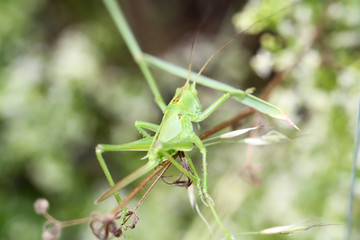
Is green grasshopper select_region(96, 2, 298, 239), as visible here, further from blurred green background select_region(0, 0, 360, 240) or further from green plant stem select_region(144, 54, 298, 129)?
blurred green background select_region(0, 0, 360, 240)

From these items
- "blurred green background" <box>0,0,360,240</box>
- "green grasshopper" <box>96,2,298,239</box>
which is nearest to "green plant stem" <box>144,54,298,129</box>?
"green grasshopper" <box>96,2,298,239</box>

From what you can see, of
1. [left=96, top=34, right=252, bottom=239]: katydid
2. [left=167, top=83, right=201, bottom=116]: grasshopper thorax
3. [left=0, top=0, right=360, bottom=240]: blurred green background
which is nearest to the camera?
[left=96, top=34, right=252, bottom=239]: katydid

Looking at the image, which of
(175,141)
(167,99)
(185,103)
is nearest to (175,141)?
(175,141)

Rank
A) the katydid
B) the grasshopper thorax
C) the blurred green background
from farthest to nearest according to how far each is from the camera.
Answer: the blurred green background < the grasshopper thorax < the katydid

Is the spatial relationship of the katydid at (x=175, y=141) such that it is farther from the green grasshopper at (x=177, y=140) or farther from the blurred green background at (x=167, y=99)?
the blurred green background at (x=167, y=99)

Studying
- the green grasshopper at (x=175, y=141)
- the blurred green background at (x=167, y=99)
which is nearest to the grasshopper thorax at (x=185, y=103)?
the green grasshopper at (x=175, y=141)

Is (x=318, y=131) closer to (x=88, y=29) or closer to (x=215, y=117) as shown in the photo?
(x=215, y=117)

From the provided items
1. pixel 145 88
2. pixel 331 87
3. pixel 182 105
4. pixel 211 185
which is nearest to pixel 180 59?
pixel 145 88
